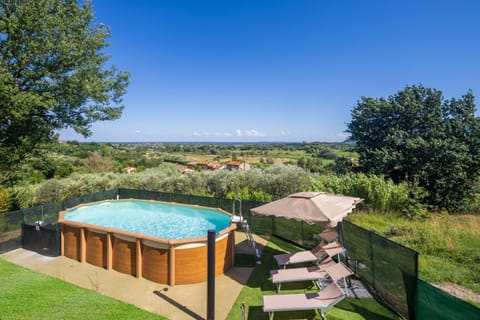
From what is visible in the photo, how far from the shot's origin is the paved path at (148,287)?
16.6ft

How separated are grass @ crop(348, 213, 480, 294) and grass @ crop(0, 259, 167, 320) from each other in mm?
7055

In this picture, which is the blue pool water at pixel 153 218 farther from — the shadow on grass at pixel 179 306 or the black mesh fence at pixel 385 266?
the black mesh fence at pixel 385 266

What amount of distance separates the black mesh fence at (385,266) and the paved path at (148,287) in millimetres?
2962

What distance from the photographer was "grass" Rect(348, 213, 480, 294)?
616cm

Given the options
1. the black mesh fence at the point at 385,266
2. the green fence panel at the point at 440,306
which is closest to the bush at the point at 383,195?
the black mesh fence at the point at 385,266

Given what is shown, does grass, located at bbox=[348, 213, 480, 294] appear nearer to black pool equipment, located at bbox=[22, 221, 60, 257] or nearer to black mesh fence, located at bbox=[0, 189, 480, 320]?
black mesh fence, located at bbox=[0, 189, 480, 320]

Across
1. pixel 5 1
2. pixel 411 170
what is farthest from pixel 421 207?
pixel 5 1

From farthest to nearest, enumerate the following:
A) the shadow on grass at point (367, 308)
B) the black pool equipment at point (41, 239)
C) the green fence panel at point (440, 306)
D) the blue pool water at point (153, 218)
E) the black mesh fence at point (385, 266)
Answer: the blue pool water at point (153, 218) → the black pool equipment at point (41, 239) → the shadow on grass at point (367, 308) → the black mesh fence at point (385, 266) → the green fence panel at point (440, 306)

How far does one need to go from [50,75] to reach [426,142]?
1926cm

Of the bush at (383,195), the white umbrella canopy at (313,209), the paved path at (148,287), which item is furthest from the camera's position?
the bush at (383,195)

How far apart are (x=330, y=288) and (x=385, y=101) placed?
15.6 meters

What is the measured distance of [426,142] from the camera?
14.4 meters

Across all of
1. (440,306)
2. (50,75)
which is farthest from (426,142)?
(50,75)

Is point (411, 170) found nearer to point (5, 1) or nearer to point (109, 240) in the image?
point (109, 240)
